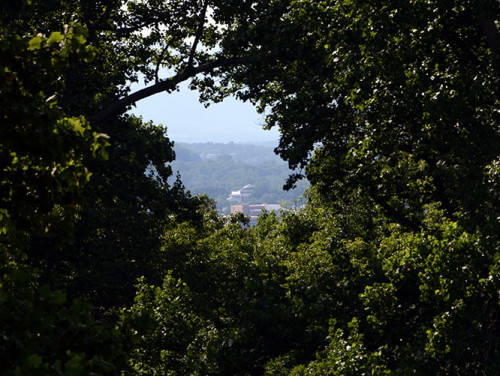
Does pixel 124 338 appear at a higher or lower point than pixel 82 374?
higher

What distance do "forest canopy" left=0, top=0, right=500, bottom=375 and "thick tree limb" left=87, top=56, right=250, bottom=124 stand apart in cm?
8

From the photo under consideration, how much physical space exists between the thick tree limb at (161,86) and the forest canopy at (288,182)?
3.0 inches

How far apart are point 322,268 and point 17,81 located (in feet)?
30.2

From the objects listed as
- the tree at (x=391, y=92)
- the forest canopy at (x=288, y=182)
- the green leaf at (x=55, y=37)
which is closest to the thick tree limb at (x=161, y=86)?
the forest canopy at (x=288, y=182)

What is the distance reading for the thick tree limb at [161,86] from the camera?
15.8m

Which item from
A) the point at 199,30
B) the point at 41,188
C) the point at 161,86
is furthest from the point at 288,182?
the point at 41,188

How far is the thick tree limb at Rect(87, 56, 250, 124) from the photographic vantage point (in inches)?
621

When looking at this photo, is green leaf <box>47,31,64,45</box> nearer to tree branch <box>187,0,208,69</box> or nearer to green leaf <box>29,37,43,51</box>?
green leaf <box>29,37,43,51</box>

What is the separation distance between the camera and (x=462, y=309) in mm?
8594

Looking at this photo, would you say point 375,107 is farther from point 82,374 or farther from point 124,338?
point 82,374

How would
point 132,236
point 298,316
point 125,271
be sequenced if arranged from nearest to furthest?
point 298,316 → point 125,271 → point 132,236

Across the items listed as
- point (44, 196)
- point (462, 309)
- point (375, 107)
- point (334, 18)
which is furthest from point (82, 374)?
point (334, 18)

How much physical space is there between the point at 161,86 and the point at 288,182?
5242 mm

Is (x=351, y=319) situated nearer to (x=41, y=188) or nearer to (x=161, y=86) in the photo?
(x=41, y=188)
